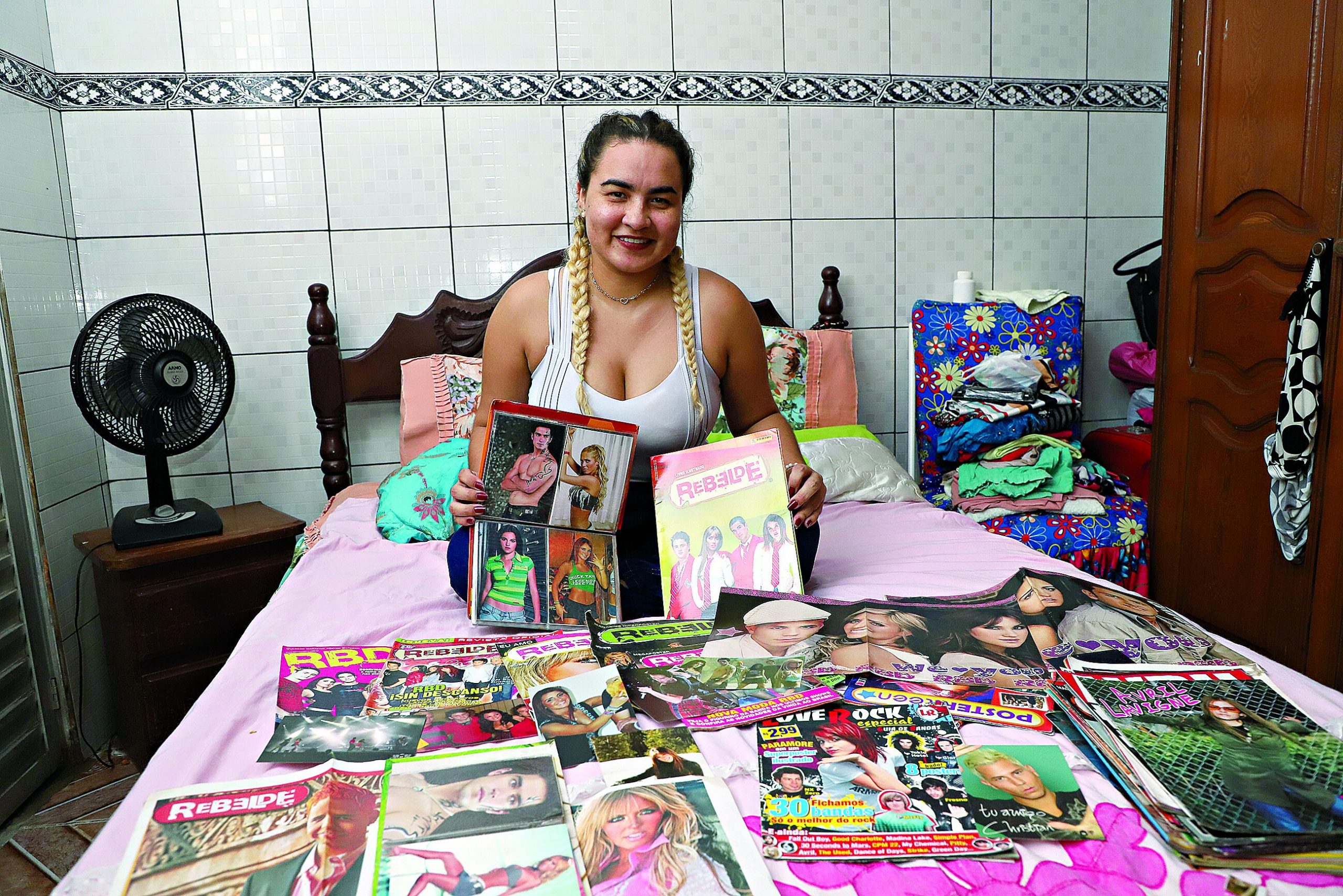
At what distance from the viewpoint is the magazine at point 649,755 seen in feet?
2.89

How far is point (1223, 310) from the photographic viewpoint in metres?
2.29

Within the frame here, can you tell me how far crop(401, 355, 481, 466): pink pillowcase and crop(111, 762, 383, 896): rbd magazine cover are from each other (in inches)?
63.9

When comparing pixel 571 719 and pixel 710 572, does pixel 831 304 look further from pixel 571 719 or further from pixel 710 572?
pixel 571 719

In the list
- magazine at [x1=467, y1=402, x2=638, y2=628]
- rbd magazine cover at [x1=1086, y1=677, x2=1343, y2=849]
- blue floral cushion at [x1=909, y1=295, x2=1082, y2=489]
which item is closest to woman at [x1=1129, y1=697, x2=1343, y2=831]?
rbd magazine cover at [x1=1086, y1=677, x2=1343, y2=849]

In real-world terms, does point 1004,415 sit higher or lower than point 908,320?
lower

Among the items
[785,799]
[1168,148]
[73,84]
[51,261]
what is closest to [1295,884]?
[785,799]

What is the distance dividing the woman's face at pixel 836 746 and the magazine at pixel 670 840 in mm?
125

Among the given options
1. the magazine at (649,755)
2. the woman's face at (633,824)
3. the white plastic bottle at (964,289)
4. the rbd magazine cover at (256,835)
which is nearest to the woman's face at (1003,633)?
the magazine at (649,755)

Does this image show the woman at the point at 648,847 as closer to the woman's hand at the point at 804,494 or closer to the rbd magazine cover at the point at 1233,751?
the rbd magazine cover at the point at 1233,751

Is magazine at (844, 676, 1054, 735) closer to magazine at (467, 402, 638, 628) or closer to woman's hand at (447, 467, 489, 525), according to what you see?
magazine at (467, 402, 638, 628)

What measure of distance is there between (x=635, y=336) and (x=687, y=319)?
10 cm

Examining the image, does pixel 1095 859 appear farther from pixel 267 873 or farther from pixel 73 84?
→ pixel 73 84

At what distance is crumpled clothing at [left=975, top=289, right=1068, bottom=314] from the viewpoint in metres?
2.79

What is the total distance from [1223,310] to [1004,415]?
61 centimetres
